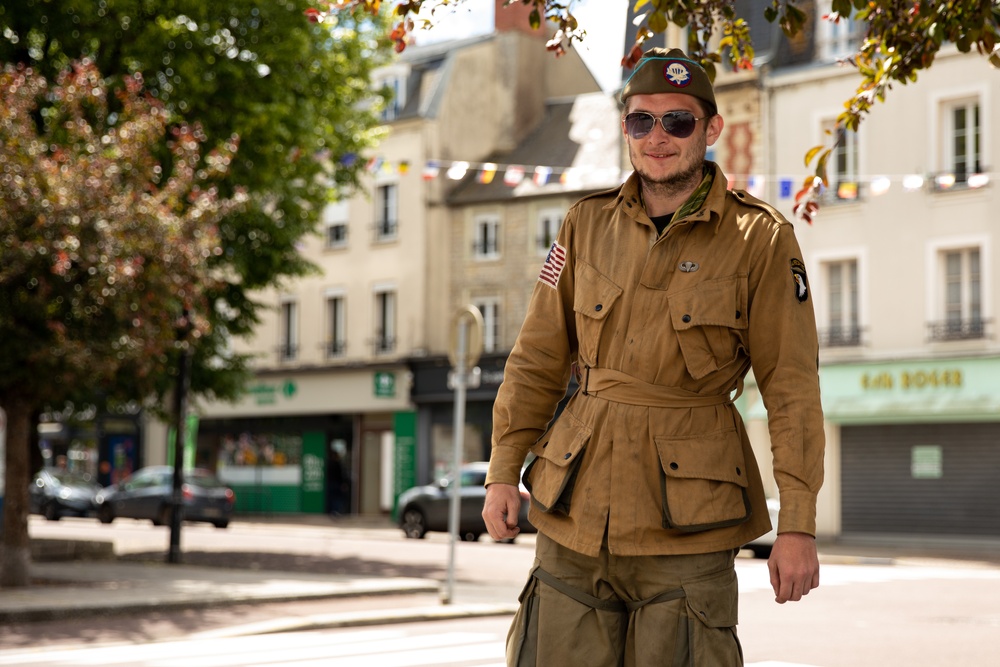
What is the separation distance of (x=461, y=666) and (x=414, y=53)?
36.8 metres

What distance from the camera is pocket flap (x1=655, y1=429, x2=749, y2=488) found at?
3436 millimetres

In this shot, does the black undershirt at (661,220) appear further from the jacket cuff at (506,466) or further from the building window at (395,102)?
the building window at (395,102)

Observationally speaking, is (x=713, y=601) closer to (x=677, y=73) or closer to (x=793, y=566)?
(x=793, y=566)

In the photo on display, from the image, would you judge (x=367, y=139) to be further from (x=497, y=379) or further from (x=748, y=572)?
(x=497, y=379)

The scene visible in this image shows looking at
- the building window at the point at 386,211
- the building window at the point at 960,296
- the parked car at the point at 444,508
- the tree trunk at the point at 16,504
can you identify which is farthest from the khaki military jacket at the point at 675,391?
the building window at the point at 386,211

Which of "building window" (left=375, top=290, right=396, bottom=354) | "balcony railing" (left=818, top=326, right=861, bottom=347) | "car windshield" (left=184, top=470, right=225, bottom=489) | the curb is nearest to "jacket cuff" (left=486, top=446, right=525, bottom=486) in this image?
the curb

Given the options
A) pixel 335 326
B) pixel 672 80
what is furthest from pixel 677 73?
pixel 335 326

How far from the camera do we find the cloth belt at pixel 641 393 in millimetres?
3516

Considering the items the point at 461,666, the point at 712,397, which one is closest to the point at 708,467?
the point at 712,397

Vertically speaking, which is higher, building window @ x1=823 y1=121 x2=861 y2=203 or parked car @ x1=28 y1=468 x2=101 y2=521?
building window @ x1=823 y1=121 x2=861 y2=203

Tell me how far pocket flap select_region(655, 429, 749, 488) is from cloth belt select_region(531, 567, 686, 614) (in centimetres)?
28

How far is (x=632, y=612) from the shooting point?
3492 mm

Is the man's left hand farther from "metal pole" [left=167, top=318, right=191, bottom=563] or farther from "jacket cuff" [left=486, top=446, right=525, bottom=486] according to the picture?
"metal pole" [left=167, top=318, right=191, bottom=563]

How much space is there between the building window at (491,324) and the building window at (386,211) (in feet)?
12.4
